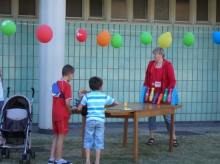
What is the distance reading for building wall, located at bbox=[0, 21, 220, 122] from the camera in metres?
13.9

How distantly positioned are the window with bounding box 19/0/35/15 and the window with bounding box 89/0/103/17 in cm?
150

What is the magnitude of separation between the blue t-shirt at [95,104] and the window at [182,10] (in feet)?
22.1

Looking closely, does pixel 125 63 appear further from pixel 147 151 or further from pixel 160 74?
pixel 147 151

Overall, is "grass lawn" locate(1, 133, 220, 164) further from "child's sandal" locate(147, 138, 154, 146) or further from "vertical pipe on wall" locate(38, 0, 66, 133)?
"vertical pipe on wall" locate(38, 0, 66, 133)

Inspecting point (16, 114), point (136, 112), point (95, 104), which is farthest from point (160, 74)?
point (16, 114)

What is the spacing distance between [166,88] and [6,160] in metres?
3.46

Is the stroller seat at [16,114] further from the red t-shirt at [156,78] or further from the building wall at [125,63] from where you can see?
the building wall at [125,63]

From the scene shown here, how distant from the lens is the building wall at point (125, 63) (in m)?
13.9

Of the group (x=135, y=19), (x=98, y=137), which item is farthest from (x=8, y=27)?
(x=135, y=19)

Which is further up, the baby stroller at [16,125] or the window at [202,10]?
the window at [202,10]

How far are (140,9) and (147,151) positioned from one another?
5.25 meters

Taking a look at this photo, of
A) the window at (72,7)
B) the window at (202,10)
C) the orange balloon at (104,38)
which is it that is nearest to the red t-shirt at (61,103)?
the orange balloon at (104,38)

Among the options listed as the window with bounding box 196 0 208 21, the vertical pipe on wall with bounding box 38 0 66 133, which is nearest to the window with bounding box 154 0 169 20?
the window with bounding box 196 0 208 21

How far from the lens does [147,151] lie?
1071 cm
